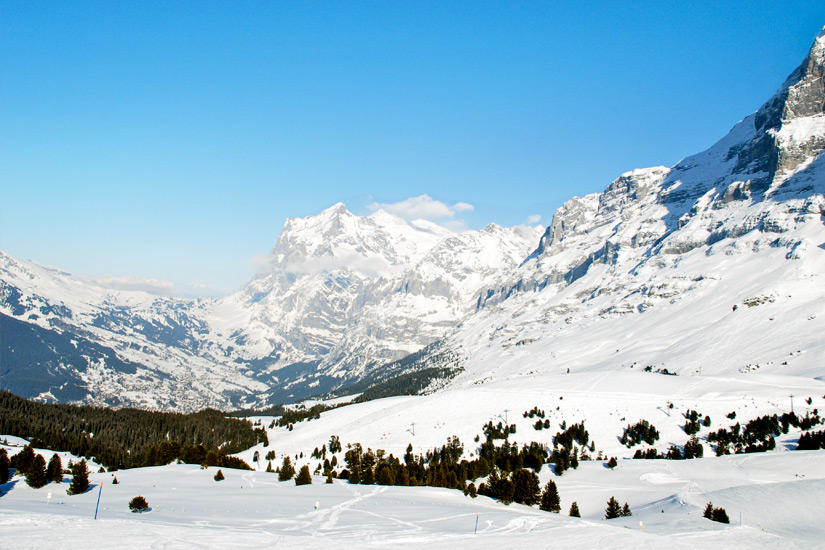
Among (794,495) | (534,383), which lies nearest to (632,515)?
(794,495)

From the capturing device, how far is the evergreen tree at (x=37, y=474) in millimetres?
58469

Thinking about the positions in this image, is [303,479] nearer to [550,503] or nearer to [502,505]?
[502,505]

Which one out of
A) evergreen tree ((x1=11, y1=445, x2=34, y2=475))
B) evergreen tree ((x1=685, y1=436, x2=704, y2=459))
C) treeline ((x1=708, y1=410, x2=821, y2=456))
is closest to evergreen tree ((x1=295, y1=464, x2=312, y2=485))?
evergreen tree ((x1=11, y1=445, x2=34, y2=475))

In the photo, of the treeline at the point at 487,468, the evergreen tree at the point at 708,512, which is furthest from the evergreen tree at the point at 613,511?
the evergreen tree at the point at 708,512

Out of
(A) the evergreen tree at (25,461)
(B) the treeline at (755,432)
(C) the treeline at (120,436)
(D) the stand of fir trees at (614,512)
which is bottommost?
(C) the treeline at (120,436)

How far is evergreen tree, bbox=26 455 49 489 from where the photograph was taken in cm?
5847

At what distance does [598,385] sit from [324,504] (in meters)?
125

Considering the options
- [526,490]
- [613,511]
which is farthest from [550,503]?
[613,511]

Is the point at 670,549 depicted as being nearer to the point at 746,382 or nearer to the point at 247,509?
the point at 247,509

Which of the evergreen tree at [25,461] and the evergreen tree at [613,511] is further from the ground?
the evergreen tree at [25,461]

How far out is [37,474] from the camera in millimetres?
58875

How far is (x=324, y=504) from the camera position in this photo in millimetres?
57906

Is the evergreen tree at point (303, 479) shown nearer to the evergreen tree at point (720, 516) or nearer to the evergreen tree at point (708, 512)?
the evergreen tree at point (708, 512)

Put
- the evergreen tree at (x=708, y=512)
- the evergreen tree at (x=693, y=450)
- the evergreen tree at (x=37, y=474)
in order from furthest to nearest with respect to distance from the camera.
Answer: the evergreen tree at (x=693, y=450)
the evergreen tree at (x=37, y=474)
the evergreen tree at (x=708, y=512)
